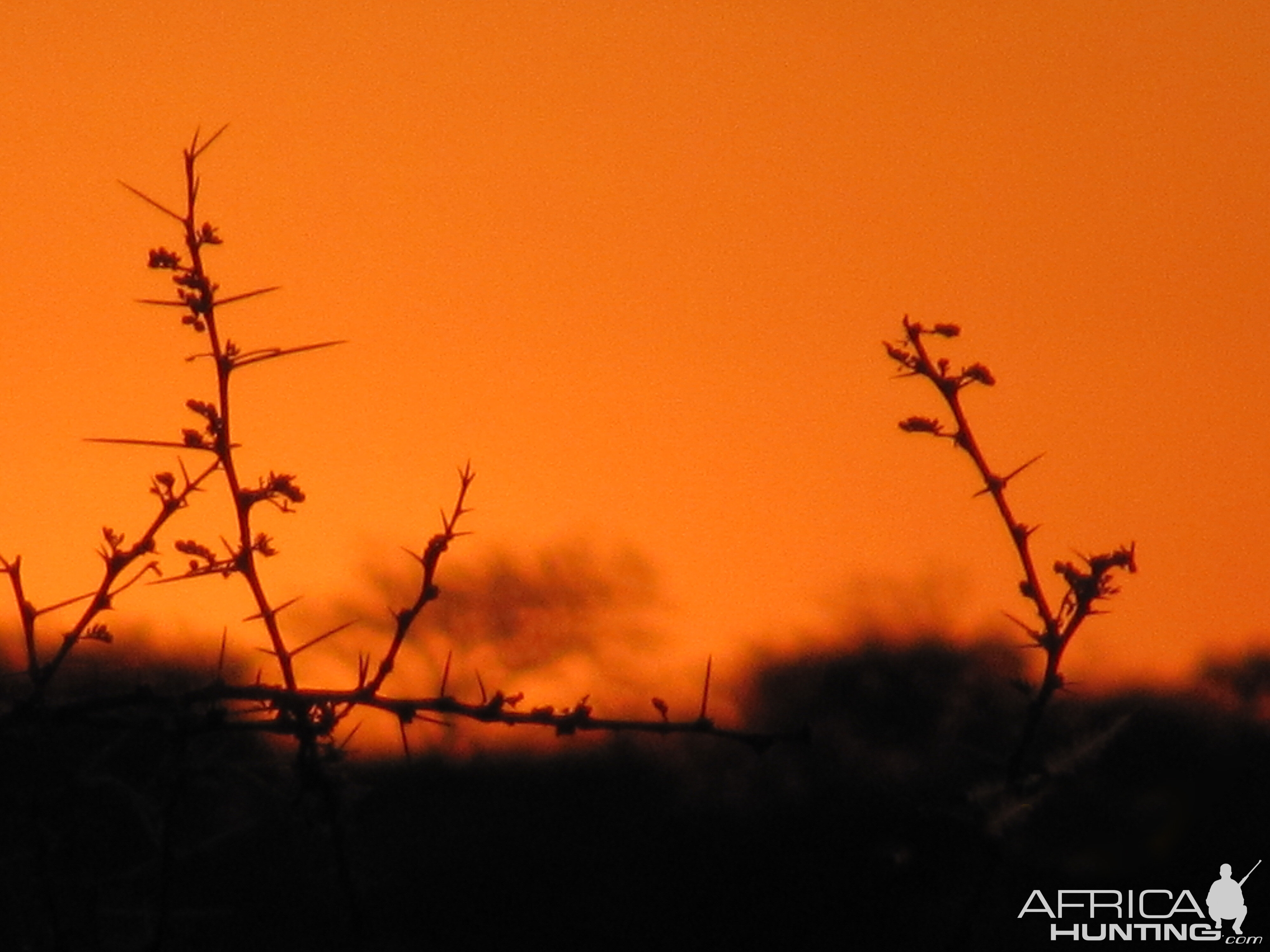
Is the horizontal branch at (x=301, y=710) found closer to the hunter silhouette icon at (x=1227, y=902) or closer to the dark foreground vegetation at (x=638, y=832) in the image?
the dark foreground vegetation at (x=638, y=832)

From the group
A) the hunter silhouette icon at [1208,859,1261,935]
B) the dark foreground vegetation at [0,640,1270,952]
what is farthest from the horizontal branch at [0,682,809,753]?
the hunter silhouette icon at [1208,859,1261,935]

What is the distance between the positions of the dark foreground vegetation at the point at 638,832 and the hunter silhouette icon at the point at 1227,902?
90 mm

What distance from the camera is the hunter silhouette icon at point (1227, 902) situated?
171 inches

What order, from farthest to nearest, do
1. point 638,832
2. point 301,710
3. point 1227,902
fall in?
point 638,832, point 1227,902, point 301,710

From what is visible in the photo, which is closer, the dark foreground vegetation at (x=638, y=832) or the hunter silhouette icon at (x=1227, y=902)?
the dark foreground vegetation at (x=638, y=832)

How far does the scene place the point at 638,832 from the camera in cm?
1285

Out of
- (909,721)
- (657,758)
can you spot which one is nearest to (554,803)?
(657,758)

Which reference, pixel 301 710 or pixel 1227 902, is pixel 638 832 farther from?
pixel 301 710

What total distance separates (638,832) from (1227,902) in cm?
862

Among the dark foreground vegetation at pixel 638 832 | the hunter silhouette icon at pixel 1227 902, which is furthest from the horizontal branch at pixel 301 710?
the hunter silhouette icon at pixel 1227 902

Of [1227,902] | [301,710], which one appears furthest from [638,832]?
[301,710]

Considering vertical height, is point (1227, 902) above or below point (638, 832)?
below

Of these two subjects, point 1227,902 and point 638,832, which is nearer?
point 1227,902

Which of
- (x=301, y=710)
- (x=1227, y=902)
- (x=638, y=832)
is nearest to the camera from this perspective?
(x=301, y=710)
